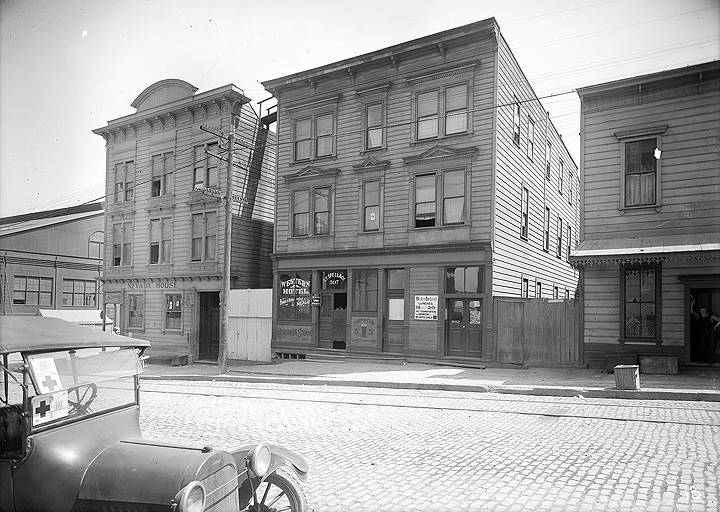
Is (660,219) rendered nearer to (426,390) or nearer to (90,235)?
(426,390)

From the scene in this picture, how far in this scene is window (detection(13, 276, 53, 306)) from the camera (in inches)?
1214

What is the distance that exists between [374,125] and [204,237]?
10.1m

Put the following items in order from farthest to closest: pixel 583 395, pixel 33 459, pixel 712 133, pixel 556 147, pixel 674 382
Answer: pixel 556 147, pixel 712 133, pixel 674 382, pixel 583 395, pixel 33 459

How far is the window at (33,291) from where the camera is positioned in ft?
101

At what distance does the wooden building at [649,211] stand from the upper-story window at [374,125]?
23.6 ft

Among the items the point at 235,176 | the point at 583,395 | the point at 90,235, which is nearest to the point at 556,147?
the point at 235,176

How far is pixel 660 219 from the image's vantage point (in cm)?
1628

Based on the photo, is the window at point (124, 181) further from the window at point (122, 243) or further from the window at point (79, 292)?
the window at point (79, 292)

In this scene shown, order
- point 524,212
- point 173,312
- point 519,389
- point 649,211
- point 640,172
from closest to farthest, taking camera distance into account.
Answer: point 519,389 → point 649,211 → point 640,172 → point 524,212 → point 173,312

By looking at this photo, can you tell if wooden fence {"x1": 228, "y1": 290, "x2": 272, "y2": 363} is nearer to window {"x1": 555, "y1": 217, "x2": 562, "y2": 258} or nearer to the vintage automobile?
window {"x1": 555, "y1": 217, "x2": 562, "y2": 258}

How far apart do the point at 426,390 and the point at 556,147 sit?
18.4 meters

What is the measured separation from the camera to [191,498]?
343 centimetres

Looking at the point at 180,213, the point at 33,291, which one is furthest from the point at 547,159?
the point at 33,291

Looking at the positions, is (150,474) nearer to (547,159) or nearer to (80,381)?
(80,381)
